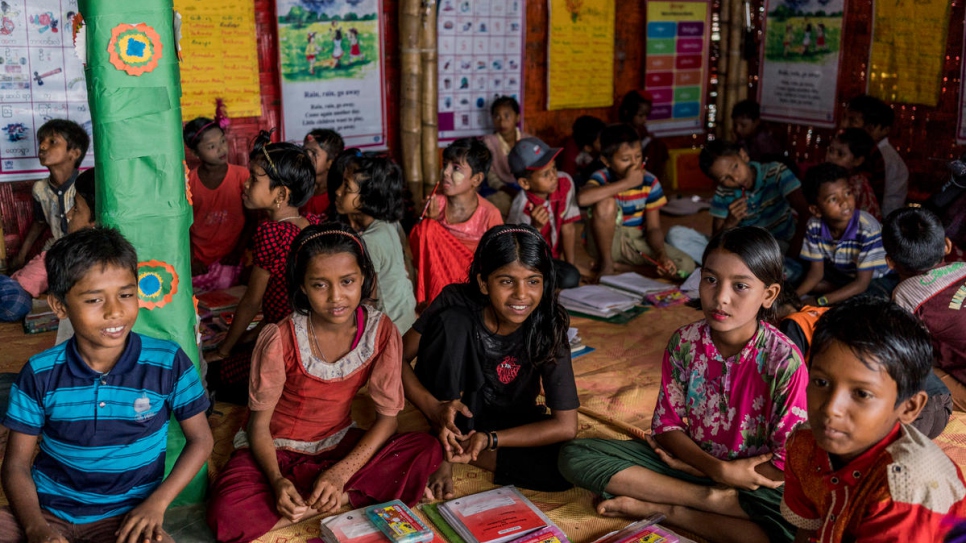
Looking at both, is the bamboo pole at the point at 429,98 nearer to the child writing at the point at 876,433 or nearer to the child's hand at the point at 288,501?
the child's hand at the point at 288,501

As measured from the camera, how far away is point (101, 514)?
192cm

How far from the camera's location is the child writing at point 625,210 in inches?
172

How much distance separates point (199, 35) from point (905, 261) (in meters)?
3.42

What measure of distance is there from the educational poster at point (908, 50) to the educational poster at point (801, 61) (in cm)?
31

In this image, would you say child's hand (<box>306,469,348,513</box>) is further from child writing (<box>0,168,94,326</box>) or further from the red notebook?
child writing (<box>0,168,94,326</box>)

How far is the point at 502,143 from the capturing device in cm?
543

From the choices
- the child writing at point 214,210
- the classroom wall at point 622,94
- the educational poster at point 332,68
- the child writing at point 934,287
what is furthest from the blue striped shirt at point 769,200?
the child writing at point 214,210

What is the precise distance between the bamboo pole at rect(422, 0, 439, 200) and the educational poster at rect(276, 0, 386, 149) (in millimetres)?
253

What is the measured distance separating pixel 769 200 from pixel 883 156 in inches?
41.2

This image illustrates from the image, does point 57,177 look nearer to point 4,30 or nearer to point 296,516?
point 4,30

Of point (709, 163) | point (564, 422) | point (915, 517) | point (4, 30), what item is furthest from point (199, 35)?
point (915, 517)

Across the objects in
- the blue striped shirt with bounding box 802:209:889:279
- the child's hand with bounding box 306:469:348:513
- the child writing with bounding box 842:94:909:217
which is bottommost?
the child's hand with bounding box 306:469:348:513

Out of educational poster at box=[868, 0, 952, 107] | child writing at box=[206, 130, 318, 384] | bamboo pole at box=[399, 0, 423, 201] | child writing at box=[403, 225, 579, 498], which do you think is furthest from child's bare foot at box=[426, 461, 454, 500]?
educational poster at box=[868, 0, 952, 107]

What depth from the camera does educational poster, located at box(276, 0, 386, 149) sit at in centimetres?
471
